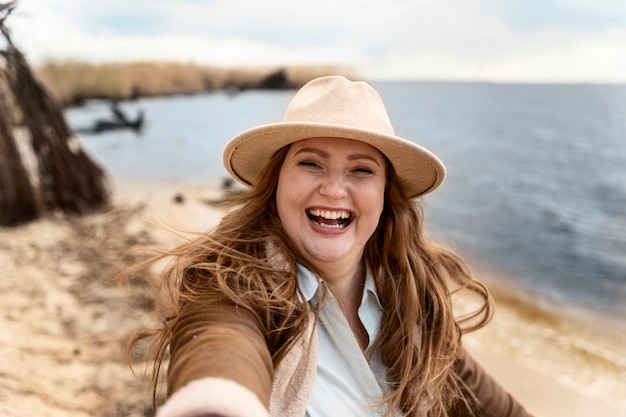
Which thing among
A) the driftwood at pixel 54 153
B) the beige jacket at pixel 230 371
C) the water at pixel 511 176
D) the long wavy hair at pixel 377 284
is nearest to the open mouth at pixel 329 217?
the long wavy hair at pixel 377 284

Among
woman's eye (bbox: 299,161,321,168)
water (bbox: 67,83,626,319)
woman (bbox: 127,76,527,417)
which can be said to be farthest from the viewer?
water (bbox: 67,83,626,319)

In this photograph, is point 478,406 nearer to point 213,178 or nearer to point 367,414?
point 367,414

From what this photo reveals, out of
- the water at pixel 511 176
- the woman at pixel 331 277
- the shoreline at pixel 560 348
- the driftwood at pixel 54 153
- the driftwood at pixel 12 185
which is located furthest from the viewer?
the water at pixel 511 176

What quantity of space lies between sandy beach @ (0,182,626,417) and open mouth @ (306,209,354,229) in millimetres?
494

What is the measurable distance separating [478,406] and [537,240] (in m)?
7.89

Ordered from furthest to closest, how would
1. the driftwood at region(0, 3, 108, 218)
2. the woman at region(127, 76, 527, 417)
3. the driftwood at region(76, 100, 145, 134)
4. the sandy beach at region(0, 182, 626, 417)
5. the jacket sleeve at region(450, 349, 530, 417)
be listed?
the driftwood at region(76, 100, 145, 134) → the driftwood at region(0, 3, 108, 218) → the sandy beach at region(0, 182, 626, 417) → the jacket sleeve at region(450, 349, 530, 417) → the woman at region(127, 76, 527, 417)

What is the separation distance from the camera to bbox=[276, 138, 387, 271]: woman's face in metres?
1.75

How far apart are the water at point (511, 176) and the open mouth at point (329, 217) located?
556cm

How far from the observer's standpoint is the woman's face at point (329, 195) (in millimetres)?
1745

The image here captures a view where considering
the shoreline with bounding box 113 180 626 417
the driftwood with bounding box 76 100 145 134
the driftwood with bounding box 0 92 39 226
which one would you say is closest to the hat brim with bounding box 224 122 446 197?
the shoreline with bounding box 113 180 626 417

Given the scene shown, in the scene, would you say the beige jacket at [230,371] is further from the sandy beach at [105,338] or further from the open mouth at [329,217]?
the sandy beach at [105,338]

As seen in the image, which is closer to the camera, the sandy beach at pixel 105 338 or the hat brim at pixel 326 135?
the hat brim at pixel 326 135

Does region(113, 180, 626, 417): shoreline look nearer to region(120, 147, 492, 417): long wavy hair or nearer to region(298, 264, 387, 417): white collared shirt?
region(120, 147, 492, 417): long wavy hair

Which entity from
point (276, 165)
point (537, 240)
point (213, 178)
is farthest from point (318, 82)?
point (213, 178)
